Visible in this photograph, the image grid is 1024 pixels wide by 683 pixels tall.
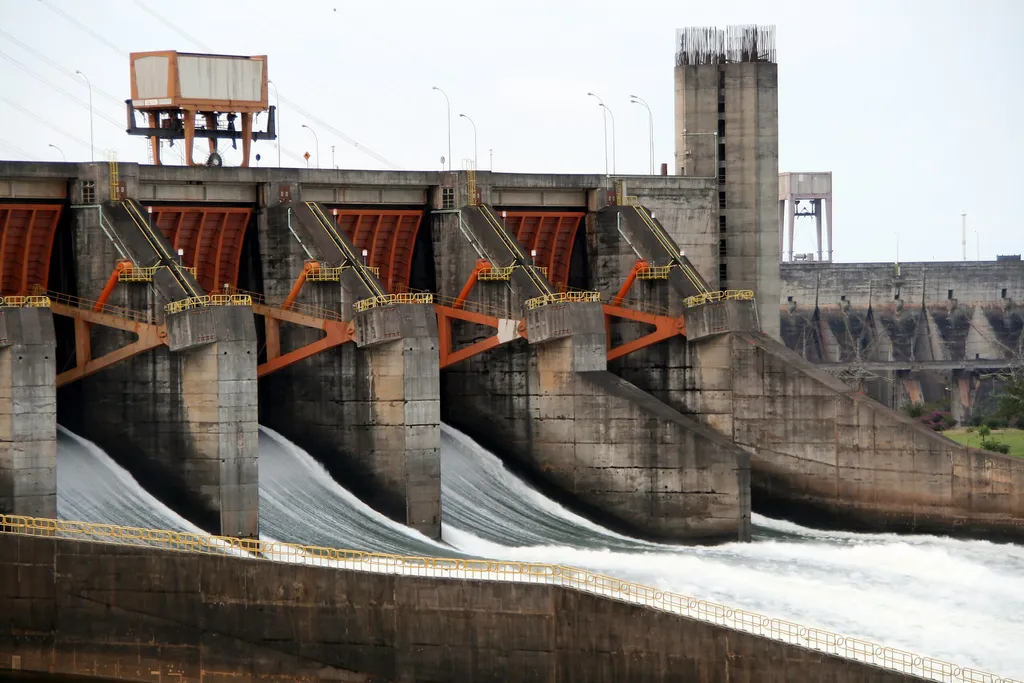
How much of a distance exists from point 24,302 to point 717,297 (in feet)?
74.9

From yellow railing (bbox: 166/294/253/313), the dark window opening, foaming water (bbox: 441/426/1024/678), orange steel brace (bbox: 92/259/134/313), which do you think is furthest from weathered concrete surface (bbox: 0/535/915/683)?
the dark window opening

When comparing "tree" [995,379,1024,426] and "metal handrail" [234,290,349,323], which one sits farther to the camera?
"tree" [995,379,1024,426]

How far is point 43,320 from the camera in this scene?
4291 centimetres

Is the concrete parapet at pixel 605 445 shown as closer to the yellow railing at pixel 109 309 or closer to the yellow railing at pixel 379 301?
the yellow railing at pixel 379 301

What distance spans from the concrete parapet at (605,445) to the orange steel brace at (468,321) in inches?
26.4

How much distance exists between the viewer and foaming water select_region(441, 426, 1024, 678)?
4338 centimetres

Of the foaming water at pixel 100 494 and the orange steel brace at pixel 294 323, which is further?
the orange steel brace at pixel 294 323

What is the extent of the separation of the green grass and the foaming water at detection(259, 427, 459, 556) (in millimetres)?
32463

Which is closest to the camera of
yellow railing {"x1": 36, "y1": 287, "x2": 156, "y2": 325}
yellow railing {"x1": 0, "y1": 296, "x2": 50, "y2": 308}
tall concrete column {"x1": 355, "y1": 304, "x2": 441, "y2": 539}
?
yellow railing {"x1": 0, "y1": 296, "x2": 50, "y2": 308}

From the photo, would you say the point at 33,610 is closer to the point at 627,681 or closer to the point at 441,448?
the point at 627,681

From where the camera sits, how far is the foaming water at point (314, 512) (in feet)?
152

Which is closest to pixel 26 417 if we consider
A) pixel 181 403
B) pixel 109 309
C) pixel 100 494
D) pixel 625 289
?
pixel 100 494

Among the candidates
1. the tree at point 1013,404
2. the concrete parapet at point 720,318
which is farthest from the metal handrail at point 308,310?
the tree at point 1013,404

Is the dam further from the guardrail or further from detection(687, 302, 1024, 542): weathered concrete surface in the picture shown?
the guardrail
